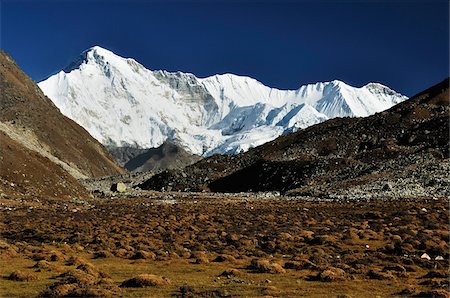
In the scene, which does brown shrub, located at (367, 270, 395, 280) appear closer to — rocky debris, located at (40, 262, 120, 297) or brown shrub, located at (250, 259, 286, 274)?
brown shrub, located at (250, 259, 286, 274)

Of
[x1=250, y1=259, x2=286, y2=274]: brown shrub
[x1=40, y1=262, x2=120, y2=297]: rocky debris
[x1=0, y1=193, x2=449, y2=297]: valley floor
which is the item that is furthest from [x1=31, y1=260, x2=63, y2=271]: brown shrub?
[x1=250, y1=259, x2=286, y2=274]: brown shrub

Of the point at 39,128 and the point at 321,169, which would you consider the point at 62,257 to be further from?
the point at 39,128

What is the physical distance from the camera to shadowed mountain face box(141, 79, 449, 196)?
75556mm

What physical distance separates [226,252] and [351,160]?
2821 inches

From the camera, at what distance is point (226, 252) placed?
29.4 meters

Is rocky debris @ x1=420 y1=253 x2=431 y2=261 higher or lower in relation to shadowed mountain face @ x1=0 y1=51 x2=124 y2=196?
lower

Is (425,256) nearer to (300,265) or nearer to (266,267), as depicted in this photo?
(300,265)

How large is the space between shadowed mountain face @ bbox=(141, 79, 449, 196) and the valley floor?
2586 cm

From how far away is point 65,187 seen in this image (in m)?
65.8

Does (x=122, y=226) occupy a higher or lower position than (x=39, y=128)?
lower

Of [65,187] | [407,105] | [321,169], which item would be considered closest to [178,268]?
[65,187]

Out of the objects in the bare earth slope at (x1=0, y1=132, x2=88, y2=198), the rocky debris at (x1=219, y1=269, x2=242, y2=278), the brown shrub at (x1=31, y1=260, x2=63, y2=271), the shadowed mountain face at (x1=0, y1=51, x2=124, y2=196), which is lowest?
the rocky debris at (x1=219, y1=269, x2=242, y2=278)

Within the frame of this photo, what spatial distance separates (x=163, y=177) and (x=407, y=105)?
220 ft

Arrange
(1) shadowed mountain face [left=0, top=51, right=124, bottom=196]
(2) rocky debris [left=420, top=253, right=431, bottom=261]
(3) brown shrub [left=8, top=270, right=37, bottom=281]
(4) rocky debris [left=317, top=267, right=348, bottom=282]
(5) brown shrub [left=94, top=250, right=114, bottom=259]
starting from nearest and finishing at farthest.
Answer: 1. (3) brown shrub [left=8, top=270, right=37, bottom=281]
2. (4) rocky debris [left=317, top=267, right=348, bottom=282]
3. (2) rocky debris [left=420, top=253, right=431, bottom=261]
4. (5) brown shrub [left=94, top=250, right=114, bottom=259]
5. (1) shadowed mountain face [left=0, top=51, right=124, bottom=196]
